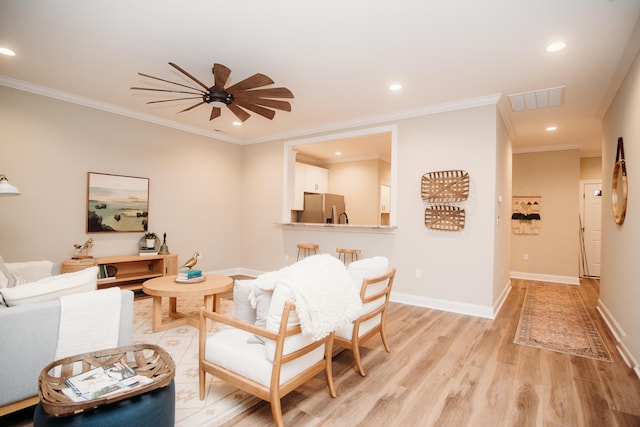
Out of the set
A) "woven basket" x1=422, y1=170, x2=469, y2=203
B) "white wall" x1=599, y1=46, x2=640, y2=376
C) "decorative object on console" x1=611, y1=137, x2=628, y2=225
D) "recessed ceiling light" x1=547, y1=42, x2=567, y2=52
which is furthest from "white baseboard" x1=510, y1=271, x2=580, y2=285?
"recessed ceiling light" x1=547, y1=42, x2=567, y2=52

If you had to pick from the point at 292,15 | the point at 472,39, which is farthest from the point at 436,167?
the point at 292,15

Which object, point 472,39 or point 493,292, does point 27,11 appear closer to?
point 472,39

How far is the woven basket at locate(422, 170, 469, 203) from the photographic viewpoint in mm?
4180

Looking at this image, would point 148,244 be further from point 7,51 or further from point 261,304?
point 261,304

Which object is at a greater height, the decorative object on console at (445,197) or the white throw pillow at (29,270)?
the decorative object on console at (445,197)

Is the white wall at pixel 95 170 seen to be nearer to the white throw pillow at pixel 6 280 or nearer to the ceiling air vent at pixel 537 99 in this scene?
the white throw pillow at pixel 6 280

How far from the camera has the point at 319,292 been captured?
1.91 metres

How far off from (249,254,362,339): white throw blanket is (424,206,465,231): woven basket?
2.61 meters

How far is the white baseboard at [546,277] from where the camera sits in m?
6.32

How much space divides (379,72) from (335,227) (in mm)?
2665

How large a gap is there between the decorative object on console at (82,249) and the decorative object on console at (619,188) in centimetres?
625

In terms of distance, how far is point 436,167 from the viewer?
175 inches

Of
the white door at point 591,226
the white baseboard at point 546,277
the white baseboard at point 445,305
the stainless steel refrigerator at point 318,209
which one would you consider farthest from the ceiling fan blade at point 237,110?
the white door at point 591,226

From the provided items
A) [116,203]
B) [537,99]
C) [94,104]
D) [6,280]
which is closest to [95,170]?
[116,203]
